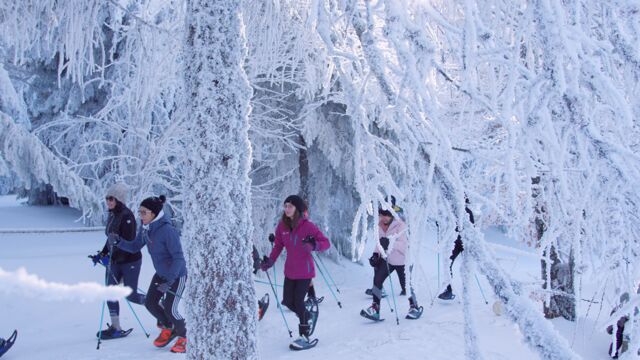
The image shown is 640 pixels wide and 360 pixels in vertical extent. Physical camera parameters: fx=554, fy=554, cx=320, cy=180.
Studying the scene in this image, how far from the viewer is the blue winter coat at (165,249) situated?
704 centimetres

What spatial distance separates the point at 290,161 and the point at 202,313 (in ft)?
29.7

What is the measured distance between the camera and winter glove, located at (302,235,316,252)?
7.75m

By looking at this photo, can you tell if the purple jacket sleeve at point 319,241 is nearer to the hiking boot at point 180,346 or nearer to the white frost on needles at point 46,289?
the hiking boot at point 180,346

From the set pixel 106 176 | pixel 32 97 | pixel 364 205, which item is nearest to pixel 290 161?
pixel 106 176

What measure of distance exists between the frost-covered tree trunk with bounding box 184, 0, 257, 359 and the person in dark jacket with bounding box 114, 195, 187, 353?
2299 millimetres

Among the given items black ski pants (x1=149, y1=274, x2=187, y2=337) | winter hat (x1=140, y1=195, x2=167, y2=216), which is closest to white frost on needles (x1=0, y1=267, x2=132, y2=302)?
winter hat (x1=140, y1=195, x2=167, y2=216)

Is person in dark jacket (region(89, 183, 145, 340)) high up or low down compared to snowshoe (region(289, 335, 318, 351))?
up

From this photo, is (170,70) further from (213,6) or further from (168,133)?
(168,133)

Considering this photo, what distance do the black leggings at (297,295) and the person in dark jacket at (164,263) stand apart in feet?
4.94

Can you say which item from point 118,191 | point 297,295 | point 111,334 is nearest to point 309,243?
point 297,295

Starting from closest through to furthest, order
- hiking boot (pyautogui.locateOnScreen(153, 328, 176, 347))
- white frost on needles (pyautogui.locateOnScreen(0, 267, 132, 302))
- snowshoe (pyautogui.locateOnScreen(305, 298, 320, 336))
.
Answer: white frost on needles (pyautogui.locateOnScreen(0, 267, 132, 302))
hiking boot (pyautogui.locateOnScreen(153, 328, 176, 347))
snowshoe (pyautogui.locateOnScreen(305, 298, 320, 336))

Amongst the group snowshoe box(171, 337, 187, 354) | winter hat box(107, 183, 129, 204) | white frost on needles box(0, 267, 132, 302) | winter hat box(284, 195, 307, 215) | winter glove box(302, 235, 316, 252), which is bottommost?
snowshoe box(171, 337, 187, 354)

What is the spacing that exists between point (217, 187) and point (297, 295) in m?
3.66

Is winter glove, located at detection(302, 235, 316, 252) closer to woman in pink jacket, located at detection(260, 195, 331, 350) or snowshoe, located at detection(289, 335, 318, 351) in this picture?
woman in pink jacket, located at detection(260, 195, 331, 350)
